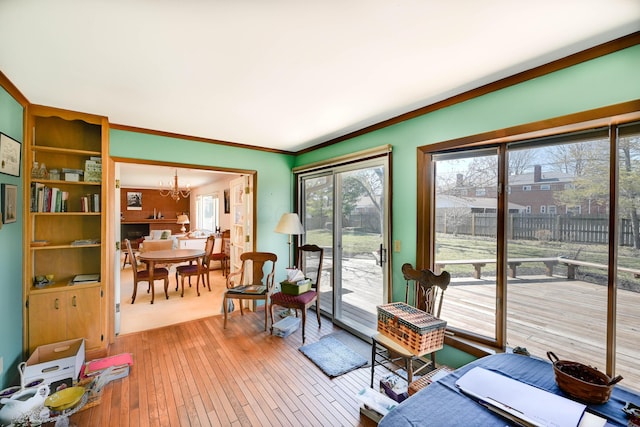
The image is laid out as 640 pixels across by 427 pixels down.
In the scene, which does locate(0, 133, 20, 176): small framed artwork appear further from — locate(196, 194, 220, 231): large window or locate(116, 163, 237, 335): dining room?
locate(196, 194, 220, 231): large window

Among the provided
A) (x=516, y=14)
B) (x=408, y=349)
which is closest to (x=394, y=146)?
(x=516, y=14)

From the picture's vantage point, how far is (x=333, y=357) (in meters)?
2.83

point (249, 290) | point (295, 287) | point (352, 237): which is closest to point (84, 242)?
point (249, 290)

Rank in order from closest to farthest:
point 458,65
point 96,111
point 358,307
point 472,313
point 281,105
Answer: point 458,65 → point 472,313 → point 281,105 → point 96,111 → point 358,307

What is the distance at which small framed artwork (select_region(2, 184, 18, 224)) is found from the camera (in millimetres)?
2073

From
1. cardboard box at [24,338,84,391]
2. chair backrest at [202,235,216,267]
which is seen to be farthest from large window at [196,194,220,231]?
cardboard box at [24,338,84,391]

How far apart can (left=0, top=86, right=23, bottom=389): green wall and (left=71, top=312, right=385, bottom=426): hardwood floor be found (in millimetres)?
765

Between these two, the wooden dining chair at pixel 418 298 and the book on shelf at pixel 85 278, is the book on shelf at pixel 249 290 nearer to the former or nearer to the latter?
the book on shelf at pixel 85 278

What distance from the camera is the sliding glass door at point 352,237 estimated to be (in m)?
3.15

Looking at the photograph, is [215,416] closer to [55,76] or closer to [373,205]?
[373,205]

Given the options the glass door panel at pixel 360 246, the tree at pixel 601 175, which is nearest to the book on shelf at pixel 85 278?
the glass door panel at pixel 360 246

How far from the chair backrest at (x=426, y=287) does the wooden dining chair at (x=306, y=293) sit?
1265 mm

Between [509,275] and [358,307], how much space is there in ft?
5.79

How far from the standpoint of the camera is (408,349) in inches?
81.5
